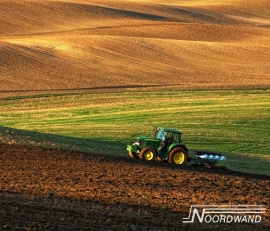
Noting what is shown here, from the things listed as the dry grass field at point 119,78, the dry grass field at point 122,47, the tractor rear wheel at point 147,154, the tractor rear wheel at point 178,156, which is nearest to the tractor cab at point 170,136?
the tractor rear wheel at point 178,156

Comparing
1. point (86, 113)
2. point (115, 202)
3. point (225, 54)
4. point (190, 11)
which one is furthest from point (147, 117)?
point (190, 11)

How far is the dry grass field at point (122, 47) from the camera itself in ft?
177

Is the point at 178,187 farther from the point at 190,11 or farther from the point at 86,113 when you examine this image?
the point at 190,11

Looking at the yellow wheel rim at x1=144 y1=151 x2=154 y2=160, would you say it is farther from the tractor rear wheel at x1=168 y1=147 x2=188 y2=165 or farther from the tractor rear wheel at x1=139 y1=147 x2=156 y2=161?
the tractor rear wheel at x1=168 y1=147 x2=188 y2=165

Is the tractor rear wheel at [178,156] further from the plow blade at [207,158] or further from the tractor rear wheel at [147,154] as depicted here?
the tractor rear wheel at [147,154]

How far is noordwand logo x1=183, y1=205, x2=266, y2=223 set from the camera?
17016mm

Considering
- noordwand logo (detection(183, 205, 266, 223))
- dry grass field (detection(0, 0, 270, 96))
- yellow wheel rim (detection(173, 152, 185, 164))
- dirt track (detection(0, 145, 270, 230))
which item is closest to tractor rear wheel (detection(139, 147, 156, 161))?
dirt track (detection(0, 145, 270, 230))

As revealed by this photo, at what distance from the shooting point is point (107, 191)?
1947 cm

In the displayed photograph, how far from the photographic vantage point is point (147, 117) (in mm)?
40219

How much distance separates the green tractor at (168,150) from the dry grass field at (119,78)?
0.56 meters

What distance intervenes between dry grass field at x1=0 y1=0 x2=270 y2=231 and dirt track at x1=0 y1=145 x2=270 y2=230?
29 mm

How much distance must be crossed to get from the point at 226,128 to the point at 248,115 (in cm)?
373

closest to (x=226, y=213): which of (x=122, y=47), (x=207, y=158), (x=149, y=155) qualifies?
(x=207, y=158)

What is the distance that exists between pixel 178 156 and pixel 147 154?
106 centimetres
